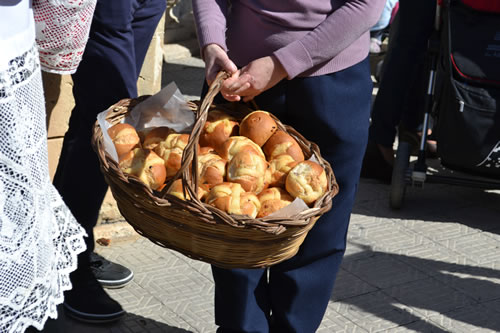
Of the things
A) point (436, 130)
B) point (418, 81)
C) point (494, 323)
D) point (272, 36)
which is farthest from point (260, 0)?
point (418, 81)

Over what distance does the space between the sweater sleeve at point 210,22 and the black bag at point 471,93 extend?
1832 millimetres

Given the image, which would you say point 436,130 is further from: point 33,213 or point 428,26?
point 33,213

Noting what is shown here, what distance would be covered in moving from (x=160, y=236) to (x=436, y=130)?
2297 mm

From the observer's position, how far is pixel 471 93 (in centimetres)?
348

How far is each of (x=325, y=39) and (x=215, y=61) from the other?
A: 31cm

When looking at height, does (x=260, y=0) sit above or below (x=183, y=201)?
above

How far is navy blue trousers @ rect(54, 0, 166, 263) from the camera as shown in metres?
2.38

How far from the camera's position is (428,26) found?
396 centimetres

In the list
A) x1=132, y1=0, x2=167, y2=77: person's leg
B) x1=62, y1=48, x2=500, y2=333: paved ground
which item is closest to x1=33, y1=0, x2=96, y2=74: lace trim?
x1=132, y1=0, x2=167, y2=77: person's leg

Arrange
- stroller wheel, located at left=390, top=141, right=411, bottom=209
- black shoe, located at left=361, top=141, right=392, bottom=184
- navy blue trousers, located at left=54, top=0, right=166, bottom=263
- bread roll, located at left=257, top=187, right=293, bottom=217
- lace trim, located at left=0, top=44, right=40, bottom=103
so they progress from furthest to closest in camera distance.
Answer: black shoe, located at left=361, top=141, right=392, bottom=184, stroller wheel, located at left=390, top=141, right=411, bottom=209, navy blue trousers, located at left=54, top=0, right=166, bottom=263, bread roll, located at left=257, top=187, right=293, bottom=217, lace trim, located at left=0, top=44, right=40, bottom=103

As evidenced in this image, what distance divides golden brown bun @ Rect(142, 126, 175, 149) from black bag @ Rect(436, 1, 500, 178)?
200 centimetres

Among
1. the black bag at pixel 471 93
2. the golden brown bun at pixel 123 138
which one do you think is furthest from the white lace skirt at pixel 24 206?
the black bag at pixel 471 93

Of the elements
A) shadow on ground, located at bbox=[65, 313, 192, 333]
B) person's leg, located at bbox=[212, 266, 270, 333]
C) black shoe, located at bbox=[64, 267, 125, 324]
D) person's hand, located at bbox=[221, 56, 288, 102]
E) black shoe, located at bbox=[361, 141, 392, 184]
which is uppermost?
person's hand, located at bbox=[221, 56, 288, 102]

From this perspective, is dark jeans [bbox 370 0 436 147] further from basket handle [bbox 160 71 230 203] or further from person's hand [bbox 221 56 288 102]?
basket handle [bbox 160 71 230 203]
